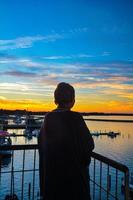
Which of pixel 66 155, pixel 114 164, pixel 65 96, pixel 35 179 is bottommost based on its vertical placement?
pixel 35 179

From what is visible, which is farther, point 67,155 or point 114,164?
point 114,164

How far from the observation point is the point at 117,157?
67062 millimetres

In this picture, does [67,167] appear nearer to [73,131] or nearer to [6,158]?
[73,131]

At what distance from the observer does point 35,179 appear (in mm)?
45031

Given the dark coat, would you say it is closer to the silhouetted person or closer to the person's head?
the silhouetted person

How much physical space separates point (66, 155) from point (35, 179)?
4321 cm

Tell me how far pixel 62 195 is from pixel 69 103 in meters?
0.96

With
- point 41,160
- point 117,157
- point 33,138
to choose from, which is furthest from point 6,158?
point 41,160

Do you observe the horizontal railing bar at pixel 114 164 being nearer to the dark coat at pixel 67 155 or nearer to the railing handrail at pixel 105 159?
the railing handrail at pixel 105 159

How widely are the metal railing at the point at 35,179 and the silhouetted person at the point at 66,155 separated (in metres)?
0.60

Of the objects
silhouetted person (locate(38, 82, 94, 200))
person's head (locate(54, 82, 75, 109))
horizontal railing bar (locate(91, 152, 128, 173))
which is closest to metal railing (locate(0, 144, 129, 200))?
horizontal railing bar (locate(91, 152, 128, 173))

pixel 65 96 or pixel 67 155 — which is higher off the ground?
pixel 65 96

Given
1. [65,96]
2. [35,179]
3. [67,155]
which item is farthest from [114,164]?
[35,179]

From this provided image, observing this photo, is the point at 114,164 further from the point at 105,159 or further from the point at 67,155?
the point at 67,155
